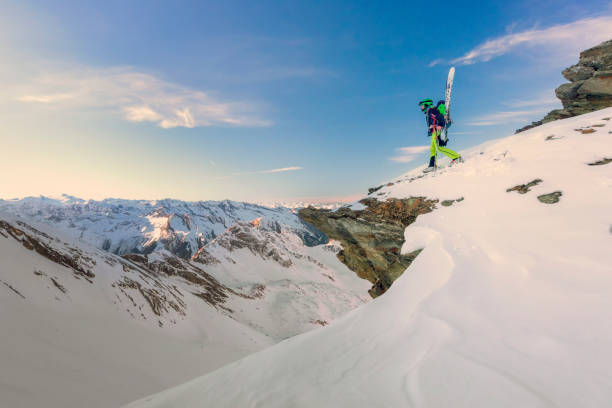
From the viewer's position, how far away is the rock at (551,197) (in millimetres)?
6988

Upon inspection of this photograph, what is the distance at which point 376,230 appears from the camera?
13.5 meters

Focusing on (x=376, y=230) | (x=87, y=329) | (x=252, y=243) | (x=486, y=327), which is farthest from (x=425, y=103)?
(x=252, y=243)

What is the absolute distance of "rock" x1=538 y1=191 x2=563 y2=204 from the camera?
6.99 metres

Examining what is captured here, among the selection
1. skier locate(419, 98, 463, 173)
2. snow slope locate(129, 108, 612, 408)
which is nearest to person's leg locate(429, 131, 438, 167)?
skier locate(419, 98, 463, 173)

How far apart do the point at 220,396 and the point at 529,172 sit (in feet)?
37.2

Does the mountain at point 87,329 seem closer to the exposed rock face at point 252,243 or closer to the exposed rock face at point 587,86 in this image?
the exposed rock face at point 587,86

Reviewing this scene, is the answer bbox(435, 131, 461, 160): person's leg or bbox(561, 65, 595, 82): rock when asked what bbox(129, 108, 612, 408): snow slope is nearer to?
bbox(435, 131, 461, 160): person's leg

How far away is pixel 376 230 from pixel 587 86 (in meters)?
16.6

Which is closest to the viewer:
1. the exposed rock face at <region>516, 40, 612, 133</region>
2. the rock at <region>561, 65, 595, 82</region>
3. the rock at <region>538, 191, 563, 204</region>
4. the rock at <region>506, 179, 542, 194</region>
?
the rock at <region>538, 191, 563, 204</region>

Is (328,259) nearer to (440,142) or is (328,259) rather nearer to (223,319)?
(223,319)

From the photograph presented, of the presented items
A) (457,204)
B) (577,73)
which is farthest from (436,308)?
(577,73)

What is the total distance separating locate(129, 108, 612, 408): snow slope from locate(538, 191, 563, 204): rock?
7.0 inches

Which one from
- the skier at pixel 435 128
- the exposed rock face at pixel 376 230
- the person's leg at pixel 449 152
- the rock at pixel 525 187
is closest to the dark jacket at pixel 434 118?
the skier at pixel 435 128

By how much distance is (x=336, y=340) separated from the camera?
522 centimetres
